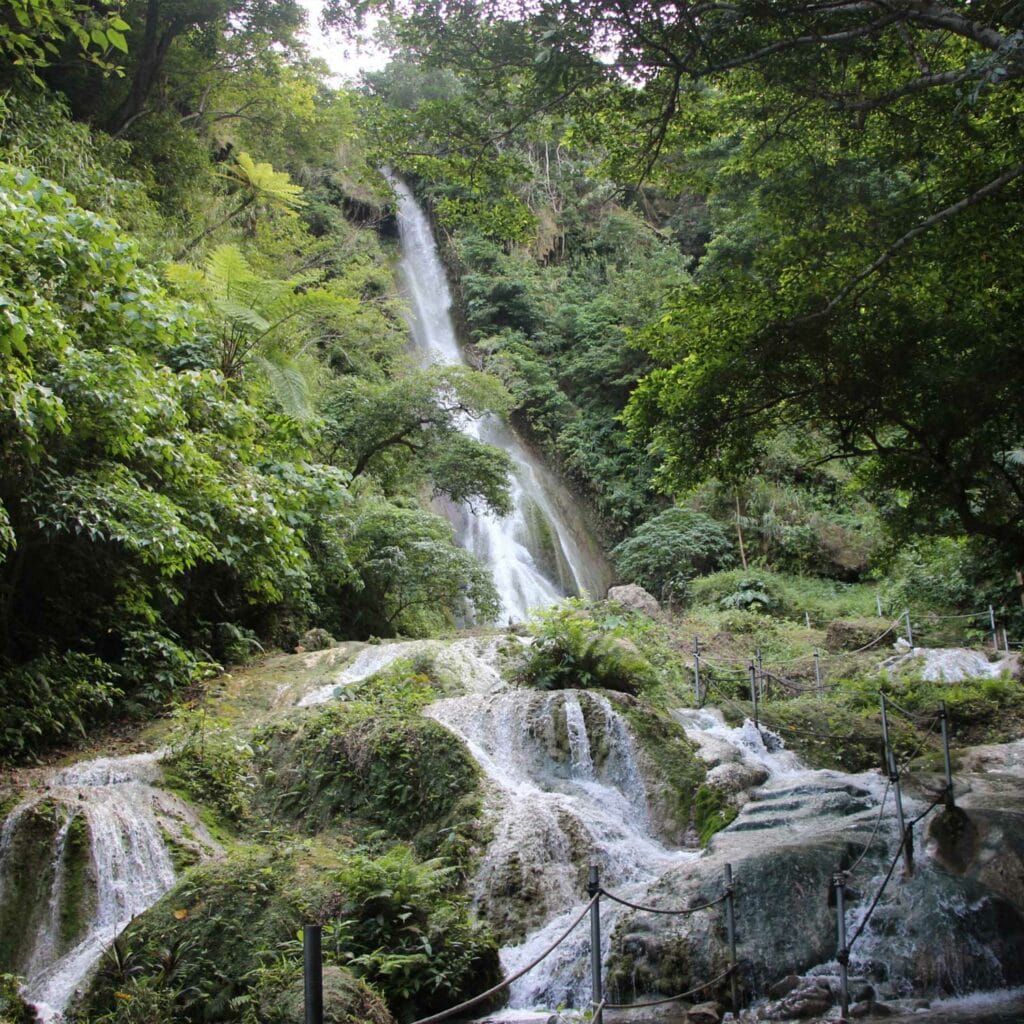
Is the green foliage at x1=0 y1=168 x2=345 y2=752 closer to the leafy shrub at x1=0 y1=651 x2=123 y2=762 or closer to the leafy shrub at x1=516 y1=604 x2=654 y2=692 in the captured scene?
the leafy shrub at x1=0 y1=651 x2=123 y2=762

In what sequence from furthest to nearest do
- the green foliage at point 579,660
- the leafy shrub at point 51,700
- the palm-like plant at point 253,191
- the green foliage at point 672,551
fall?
the green foliage at point 672,551 < the palm-like plant at point 253,191 < the green foliage at point 579,660 < the leafy shrub at point 51,700

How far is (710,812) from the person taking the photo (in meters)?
7.79

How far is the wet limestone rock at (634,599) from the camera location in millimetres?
18281

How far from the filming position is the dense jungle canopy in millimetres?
6273

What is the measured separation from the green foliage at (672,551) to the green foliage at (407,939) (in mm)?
16479

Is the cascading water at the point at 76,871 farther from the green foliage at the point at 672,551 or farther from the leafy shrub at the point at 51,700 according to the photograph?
the green foliage at the point at 672,551

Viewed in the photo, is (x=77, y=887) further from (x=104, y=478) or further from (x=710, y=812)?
(x=710, y=812)

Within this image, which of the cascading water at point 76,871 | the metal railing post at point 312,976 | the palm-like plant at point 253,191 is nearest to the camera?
the metal railing post at point 312,976

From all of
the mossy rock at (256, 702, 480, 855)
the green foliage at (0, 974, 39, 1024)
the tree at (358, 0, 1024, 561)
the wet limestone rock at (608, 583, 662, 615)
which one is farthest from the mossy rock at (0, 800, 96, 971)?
the wet limestone rock at (608, 583, 662, 615)

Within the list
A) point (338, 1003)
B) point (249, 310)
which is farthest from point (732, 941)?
point (249, 310)

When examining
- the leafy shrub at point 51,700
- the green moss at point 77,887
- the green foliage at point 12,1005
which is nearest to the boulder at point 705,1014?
the green foliage at point 12,1005

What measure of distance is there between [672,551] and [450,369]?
9.02 meters

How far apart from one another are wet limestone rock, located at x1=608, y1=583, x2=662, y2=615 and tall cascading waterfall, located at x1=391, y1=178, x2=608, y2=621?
916mm

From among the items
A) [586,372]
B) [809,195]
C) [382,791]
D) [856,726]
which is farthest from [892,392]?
[586,372]
